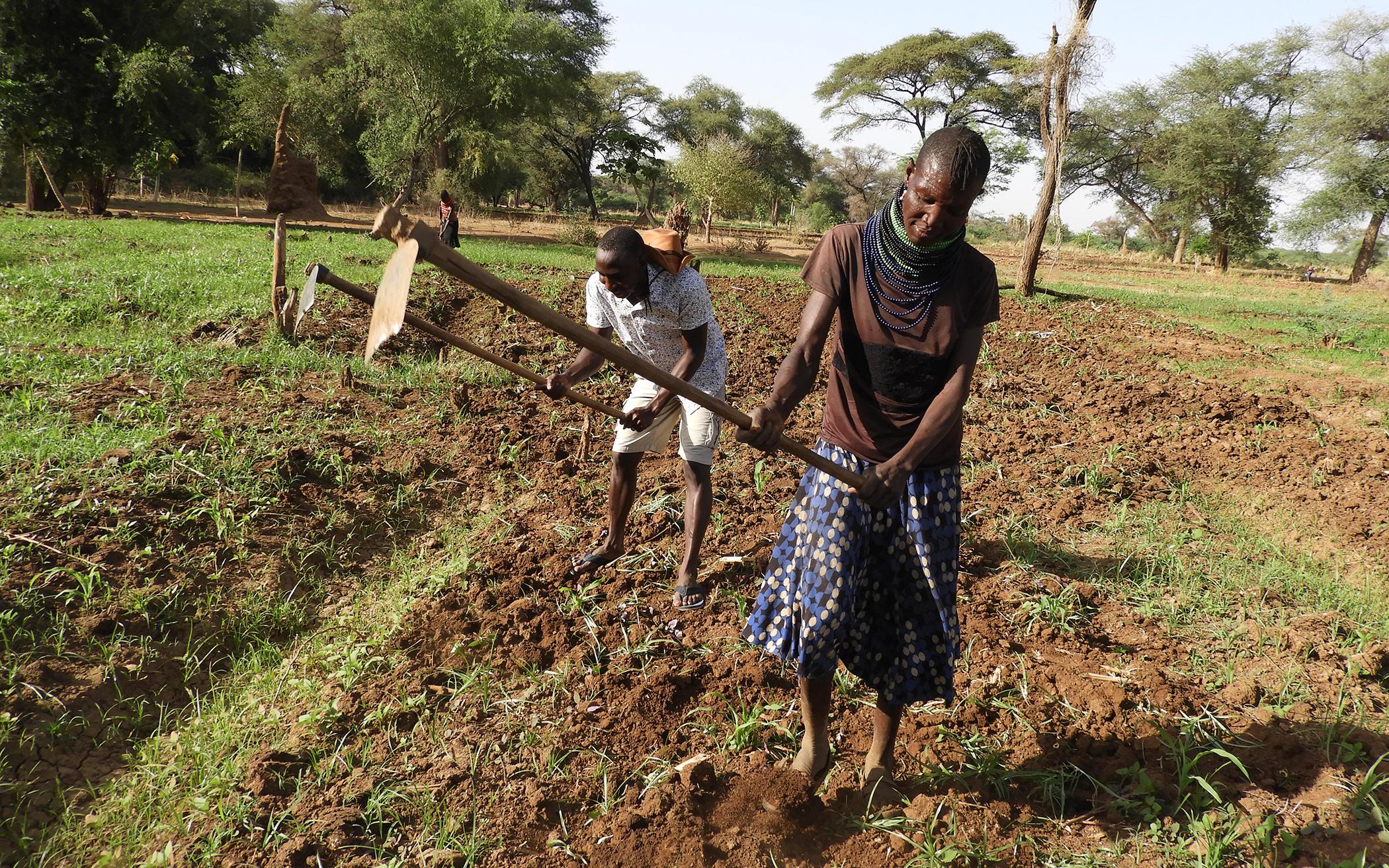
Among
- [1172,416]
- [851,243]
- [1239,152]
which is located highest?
[1239,152]

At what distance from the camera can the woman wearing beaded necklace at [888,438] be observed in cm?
192

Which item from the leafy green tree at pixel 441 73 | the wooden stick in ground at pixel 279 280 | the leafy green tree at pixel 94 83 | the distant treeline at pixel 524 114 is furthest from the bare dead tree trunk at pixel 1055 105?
the leafy green tree at pixel 94 83

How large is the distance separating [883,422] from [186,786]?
248 cm

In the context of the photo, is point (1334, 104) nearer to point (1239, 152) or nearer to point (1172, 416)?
point (1239, 152)

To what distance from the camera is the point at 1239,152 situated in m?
25.0

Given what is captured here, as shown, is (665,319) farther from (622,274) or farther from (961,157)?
(961,157)

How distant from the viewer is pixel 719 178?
2294 cm

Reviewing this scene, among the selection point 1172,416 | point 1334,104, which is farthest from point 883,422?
point 1334,104

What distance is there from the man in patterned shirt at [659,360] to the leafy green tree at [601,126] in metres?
22.4

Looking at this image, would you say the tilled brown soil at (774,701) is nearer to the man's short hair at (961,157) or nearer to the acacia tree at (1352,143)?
the man's short hair at (961,157)

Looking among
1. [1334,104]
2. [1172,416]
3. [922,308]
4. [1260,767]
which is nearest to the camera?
[922,308]

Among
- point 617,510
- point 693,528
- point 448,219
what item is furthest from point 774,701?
point 448,219

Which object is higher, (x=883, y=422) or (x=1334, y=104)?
(x=1334, y=104)

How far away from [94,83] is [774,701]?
20138 millimetres
